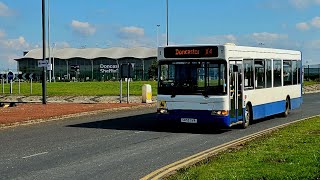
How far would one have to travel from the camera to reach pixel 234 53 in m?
17.5

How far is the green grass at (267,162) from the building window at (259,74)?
5255 millimetres

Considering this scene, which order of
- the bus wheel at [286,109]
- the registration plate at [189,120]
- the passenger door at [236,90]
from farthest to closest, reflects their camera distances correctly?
the bus wheel at [286,109] → the passenger door at [236,90] → the registration plate at [189,120]

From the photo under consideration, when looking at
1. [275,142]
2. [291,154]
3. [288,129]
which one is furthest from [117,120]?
[291,154]

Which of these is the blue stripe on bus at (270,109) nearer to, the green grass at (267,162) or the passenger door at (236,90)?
the passenger door at (236,90)

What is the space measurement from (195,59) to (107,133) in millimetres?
3534

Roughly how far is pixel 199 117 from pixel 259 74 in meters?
3.88

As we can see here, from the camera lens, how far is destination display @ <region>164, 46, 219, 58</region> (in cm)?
1702

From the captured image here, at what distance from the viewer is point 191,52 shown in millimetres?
17375

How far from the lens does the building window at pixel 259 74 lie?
19547mm

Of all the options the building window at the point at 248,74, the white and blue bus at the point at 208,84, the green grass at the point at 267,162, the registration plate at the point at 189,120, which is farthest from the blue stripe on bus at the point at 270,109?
the green grass at the point at 267,162

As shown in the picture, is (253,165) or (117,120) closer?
(253,165)

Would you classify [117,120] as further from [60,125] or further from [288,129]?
[288,129]

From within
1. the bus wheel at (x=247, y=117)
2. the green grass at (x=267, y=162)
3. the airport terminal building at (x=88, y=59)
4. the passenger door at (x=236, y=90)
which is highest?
the airport terminal building at (x=88, y=59)

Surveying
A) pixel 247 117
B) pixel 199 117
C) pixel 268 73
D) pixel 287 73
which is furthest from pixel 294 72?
pixel 199 117
